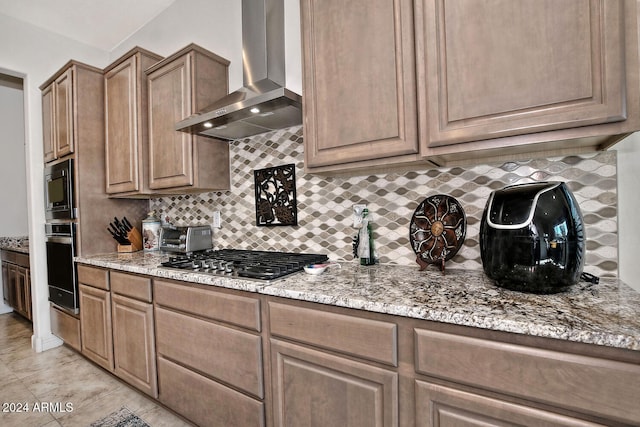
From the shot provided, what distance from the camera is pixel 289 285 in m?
1.28

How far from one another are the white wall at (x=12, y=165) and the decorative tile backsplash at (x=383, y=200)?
3.31 m

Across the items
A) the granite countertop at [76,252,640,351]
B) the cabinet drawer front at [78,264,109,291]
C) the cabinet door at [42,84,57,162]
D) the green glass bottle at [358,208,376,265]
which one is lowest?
the cabinet drawer front at [78,264,109,291]

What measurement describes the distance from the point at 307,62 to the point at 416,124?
2.20 ft

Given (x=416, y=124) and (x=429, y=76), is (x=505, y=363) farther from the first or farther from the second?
(x=429, y=76)

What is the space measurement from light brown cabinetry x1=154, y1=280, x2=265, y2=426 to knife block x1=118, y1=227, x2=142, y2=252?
119 cm

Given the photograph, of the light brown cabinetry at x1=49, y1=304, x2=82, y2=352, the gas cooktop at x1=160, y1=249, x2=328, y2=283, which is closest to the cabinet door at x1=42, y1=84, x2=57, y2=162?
the light brown cabinetry at x1=49, y1=304, x2=82, y2=352

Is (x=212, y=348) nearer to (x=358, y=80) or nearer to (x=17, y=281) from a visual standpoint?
(x=358, y=80)

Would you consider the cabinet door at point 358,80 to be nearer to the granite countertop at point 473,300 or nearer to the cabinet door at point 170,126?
the granite countertop at point 473,300

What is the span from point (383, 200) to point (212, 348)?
117cm

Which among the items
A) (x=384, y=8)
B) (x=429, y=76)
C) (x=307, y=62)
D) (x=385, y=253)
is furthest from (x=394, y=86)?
(x=385, y=253)

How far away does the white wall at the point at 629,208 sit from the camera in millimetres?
1008

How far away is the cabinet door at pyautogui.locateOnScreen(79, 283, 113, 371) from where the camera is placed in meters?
2.19

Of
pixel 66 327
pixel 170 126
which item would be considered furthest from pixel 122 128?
pixel 66 327

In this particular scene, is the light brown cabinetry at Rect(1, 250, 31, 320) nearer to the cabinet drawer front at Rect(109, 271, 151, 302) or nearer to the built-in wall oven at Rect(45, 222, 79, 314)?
the built-in wall oven at Rect(45, 222, 79, 314)
